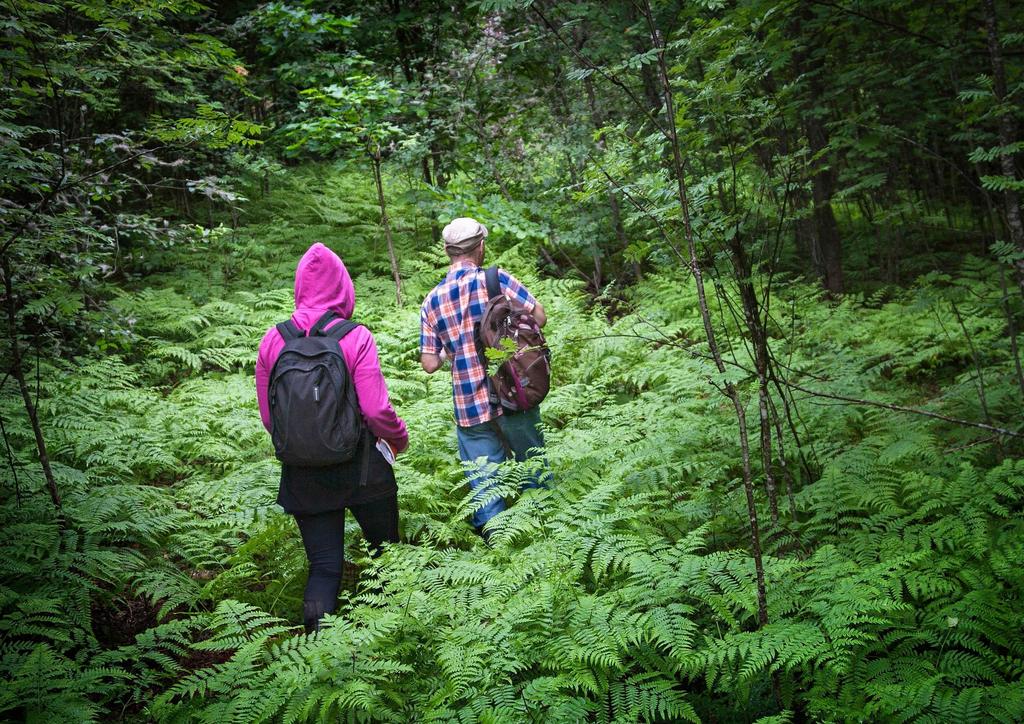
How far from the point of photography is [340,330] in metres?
3.32

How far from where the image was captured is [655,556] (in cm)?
286

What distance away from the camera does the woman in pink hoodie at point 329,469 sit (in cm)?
325

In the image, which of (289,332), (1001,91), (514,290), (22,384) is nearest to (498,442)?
(514,290)

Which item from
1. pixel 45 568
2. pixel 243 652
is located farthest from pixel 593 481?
pixel 45 568

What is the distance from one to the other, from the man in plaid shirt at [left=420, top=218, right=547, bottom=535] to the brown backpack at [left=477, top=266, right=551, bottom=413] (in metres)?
0.06

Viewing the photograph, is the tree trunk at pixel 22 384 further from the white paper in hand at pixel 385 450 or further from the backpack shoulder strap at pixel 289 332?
the white paper in hand at pixel 385 450

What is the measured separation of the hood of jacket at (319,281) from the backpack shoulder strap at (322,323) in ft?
0.14

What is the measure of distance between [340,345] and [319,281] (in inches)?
16.1

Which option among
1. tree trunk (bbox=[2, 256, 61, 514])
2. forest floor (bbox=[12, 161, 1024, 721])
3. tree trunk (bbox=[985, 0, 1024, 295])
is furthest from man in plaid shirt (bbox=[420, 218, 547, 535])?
tree trunk (bbox=[985, 0, 1024, 295])

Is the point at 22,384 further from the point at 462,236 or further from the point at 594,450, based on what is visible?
the point at 594,450

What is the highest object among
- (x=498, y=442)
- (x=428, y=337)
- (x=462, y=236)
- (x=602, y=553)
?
(x=462, y=236)

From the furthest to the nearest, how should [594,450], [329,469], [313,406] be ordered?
[594,450], [329,469], [313,406]

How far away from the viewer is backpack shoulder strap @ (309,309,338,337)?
333cm

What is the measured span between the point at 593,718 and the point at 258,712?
1.23 metres
